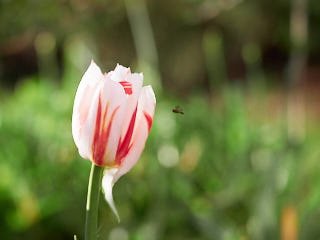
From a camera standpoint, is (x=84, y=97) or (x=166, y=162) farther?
(x=166, y=162)

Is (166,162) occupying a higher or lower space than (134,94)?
lower

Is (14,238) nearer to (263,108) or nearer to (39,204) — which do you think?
(39,204)

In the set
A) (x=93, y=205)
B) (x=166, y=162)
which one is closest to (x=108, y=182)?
(x=93, y=205)

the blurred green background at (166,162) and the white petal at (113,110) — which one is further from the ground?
the white petal at (113,110)

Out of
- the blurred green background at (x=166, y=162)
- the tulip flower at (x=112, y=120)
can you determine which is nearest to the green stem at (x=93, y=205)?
the tulip flower at (x=112, y=120)

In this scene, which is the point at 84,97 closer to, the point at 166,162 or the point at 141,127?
the point at 141,127

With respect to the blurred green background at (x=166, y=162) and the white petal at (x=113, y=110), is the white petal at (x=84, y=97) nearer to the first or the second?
the white petal at (x=113, y=110)
